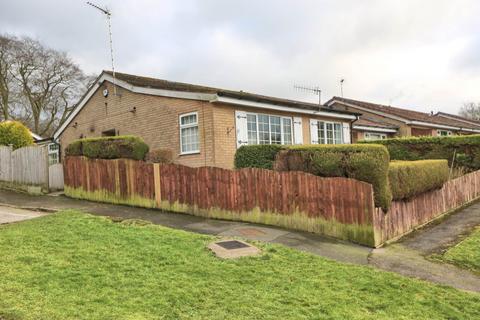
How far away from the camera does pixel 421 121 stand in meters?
30.1

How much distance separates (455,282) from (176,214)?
7.29 meters

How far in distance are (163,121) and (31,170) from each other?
5.55m

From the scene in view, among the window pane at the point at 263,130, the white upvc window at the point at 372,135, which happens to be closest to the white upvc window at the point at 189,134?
the window pane at the point at 263,130

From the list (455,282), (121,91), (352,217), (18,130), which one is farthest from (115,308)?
(18,130)

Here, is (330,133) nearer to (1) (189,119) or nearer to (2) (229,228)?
(1) (189,119)

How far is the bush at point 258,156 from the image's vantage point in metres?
11.8

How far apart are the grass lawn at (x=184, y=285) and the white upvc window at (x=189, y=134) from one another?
7.25m

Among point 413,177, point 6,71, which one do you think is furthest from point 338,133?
point 6,71

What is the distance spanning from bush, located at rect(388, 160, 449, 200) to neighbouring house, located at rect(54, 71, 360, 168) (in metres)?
5.79

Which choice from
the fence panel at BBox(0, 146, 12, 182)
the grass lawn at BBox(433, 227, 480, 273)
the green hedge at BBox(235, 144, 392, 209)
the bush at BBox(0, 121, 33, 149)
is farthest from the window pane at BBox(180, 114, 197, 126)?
the grass lawn at BBox(433, 227, 480, 273)

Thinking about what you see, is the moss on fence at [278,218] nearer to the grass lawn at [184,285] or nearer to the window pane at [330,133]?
the grass lawn at [184,285]

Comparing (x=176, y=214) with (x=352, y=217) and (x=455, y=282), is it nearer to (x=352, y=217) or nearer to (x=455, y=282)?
(x=352, y=217)

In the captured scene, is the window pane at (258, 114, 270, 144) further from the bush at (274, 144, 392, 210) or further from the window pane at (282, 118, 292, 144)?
the bush at (274, 144, 392, 210)

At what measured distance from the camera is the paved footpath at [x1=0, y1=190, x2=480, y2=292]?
7.51m
